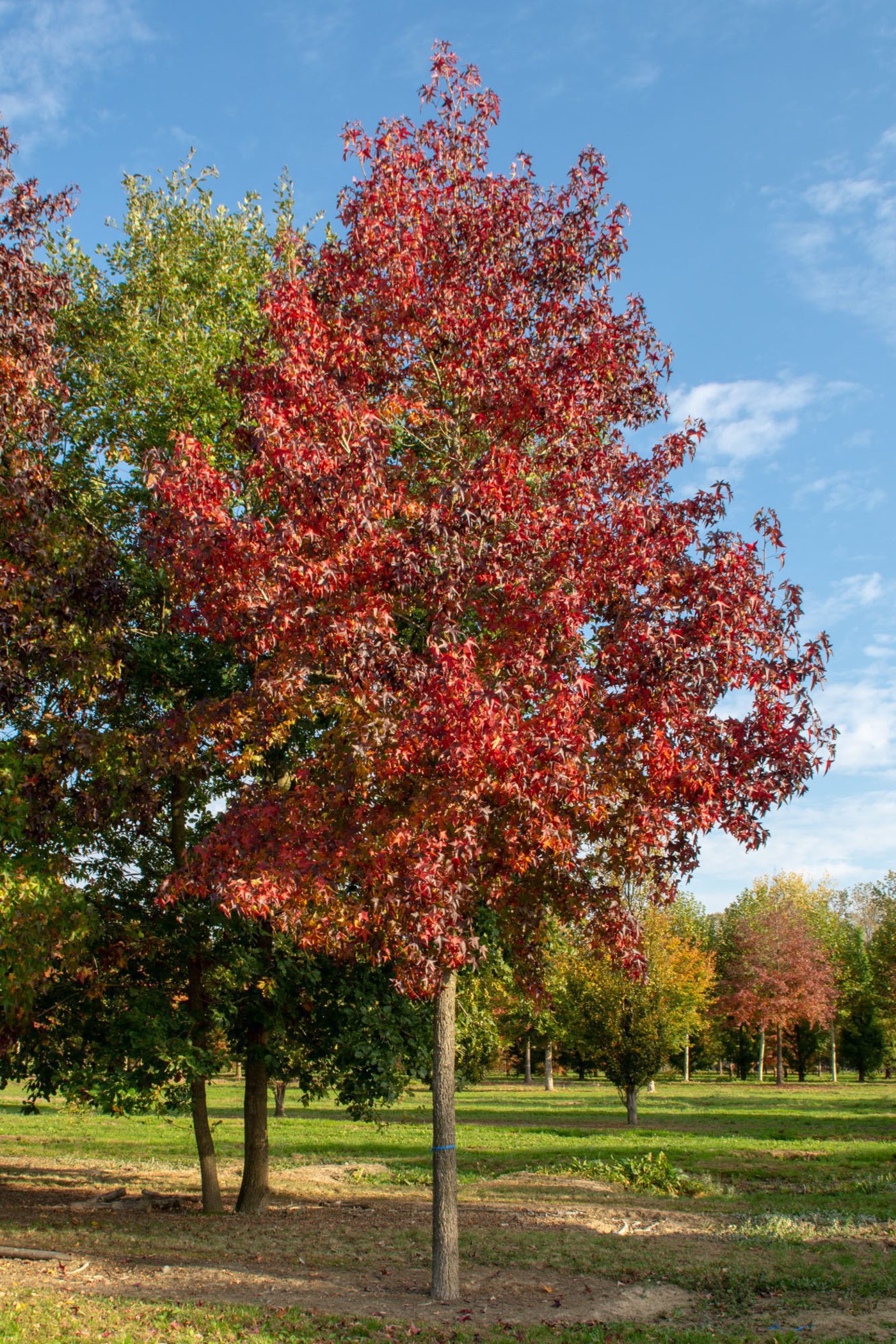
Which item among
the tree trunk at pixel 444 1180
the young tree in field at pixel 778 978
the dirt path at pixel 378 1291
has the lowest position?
the young tree in field at pixel 778 978

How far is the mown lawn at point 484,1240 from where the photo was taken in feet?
26.5

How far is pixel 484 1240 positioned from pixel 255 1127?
4.50 m

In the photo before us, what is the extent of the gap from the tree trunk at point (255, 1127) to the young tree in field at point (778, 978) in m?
36.8

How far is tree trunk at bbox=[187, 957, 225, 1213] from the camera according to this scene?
45.8 feet

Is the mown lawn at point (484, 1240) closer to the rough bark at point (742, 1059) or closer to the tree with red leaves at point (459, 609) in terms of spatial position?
the tree with red leaves at point (459, 609)

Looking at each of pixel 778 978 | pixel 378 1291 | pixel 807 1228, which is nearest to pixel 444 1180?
pixel 378 1291

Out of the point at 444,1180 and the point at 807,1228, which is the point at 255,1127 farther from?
the point at 807,1228

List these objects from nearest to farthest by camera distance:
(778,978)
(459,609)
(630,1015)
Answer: (459,609), (630,1015), (778,978)

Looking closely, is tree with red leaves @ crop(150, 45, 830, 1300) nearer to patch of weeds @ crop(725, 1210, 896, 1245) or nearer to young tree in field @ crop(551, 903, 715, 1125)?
patch of weeds @ crop(725, 1210, 896, 1245)

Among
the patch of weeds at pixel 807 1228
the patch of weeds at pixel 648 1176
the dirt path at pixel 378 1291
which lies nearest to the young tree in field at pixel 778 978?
the patch of weeds at pixel 648 1176

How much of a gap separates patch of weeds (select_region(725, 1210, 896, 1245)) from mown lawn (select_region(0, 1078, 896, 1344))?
0.17 ft

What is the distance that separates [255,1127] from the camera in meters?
15.0

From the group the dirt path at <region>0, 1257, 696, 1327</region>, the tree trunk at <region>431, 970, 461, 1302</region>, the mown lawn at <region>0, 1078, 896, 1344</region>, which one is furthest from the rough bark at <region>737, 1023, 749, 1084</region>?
the tree trunk at <region>431, 970, 461, 1302</region>

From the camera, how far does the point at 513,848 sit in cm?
862
